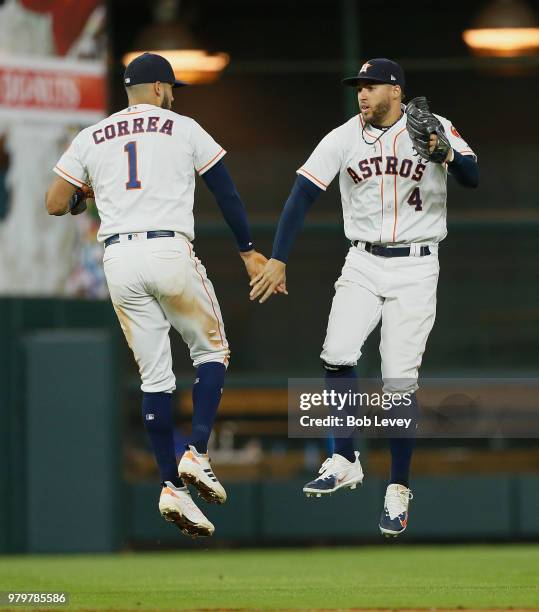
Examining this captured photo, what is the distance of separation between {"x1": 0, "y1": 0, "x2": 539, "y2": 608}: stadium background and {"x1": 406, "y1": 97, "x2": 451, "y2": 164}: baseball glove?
6074 millimetres

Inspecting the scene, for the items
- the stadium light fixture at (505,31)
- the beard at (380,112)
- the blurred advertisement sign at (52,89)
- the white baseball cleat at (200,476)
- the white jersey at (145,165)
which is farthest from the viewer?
the stadium light fixture at (505,31)

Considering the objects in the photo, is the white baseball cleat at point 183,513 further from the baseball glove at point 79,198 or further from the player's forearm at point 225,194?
the baseball glove at point 79,198

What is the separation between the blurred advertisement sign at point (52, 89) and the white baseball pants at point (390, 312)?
600 cm

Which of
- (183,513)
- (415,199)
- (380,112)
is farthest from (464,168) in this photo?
(183,513)

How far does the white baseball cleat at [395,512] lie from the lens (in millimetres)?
9055

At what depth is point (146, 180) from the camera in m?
8.83

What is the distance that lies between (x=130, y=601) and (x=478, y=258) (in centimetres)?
738

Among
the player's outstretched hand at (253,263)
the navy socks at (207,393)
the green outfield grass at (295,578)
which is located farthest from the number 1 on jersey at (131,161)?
the green outfield grass at (295,578)

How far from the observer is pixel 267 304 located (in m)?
15.1

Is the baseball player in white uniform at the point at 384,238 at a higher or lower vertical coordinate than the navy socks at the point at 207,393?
higher

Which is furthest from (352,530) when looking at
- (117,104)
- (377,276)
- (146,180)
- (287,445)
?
(146,180)

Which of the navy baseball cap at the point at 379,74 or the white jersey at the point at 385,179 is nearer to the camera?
the navy baseball cap at the point at 379,74

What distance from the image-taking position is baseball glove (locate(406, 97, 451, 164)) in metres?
8.80

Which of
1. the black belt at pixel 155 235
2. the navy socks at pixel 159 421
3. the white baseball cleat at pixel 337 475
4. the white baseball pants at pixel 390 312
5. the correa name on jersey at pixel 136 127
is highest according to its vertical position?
the correa name on jersey at pixel 136 127
